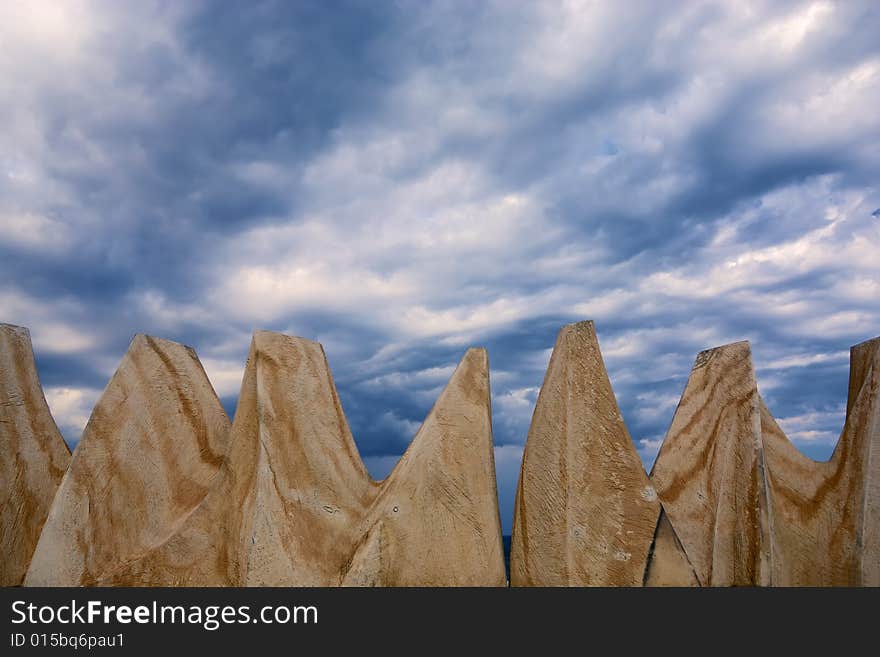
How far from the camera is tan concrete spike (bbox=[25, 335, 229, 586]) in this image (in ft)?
Result: 17.8

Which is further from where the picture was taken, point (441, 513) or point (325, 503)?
point (325, 503)

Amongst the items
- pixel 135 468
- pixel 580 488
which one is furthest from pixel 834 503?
pixel 135 468

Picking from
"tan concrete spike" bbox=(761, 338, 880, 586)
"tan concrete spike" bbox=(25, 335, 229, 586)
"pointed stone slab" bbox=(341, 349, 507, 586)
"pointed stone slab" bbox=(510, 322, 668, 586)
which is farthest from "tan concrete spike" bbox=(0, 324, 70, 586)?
"tan concrete spike" bbox=(761, 338, 880, 586)

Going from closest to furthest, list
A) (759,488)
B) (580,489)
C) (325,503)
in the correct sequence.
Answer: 1. (580,489)
2. (759,488)
3. (325,503)

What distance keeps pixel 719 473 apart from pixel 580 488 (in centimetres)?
121

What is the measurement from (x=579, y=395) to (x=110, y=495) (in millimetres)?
3585

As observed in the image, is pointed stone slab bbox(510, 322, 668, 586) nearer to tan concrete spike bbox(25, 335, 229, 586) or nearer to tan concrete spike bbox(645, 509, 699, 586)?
tan concrete spike bbox(645, 509, 699, 586)

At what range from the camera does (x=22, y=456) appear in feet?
20.4

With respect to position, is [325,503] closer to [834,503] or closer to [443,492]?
[443,492]

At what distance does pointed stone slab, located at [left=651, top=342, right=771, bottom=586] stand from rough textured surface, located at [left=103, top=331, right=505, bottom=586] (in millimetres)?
1450
